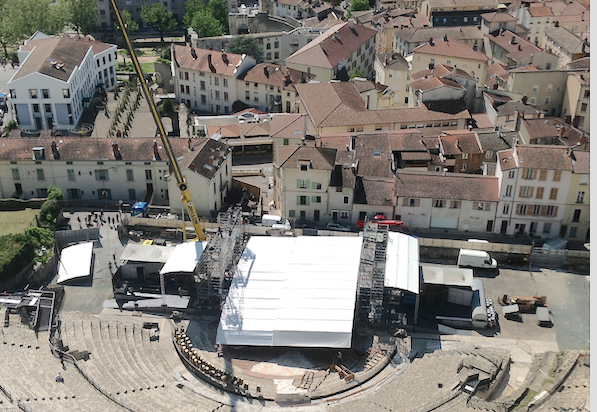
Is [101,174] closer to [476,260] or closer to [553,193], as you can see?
[476,260]

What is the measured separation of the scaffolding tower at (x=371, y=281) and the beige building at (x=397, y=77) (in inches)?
1959

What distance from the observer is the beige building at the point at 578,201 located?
7175 centimetres

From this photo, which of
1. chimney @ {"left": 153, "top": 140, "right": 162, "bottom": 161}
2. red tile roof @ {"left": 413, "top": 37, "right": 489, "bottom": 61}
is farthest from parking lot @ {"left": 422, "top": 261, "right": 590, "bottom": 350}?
red tile roof @ {"left": 413, "top": 37, "right": 489, "bottom": 61}

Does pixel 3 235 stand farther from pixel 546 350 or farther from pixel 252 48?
pixel 252 48

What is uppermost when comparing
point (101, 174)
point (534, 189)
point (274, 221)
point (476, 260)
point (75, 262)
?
point (534, 189)

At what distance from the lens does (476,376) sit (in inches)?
2121

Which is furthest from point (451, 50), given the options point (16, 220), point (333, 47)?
point (16, 220)

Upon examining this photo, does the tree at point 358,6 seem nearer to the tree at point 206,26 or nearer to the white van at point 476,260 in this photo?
the tree at point 206,26

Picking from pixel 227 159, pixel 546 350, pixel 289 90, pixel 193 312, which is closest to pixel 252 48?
pixel 289 90

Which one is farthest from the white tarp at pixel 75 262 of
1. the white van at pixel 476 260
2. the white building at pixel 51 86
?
the white van at pixel 476 260

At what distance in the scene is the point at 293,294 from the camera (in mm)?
60781

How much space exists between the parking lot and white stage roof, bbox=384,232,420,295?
5991 mm

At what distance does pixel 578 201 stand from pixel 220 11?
350 ft

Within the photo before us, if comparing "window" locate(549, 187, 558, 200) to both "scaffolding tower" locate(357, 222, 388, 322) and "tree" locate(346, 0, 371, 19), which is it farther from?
"tree" locate(346, 0, 371, 19)
